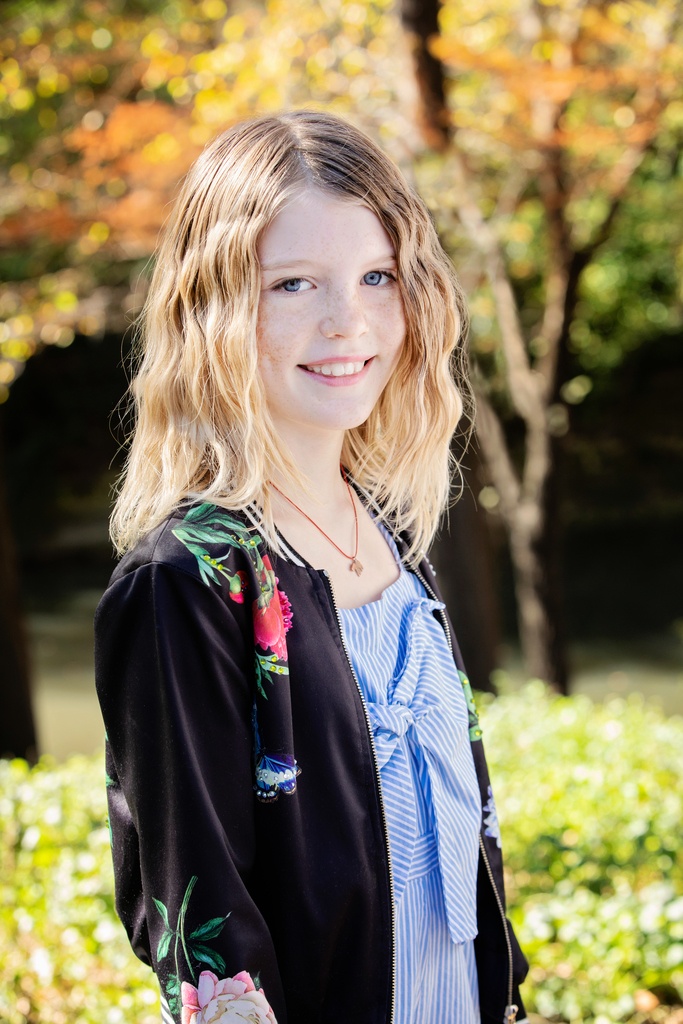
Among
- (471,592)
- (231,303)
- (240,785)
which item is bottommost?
(471,592)

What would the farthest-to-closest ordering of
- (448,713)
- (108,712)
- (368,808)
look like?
1. (448,713)
2. (368,808)
3. (108,712)

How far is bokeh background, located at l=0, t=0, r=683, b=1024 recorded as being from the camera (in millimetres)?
2828

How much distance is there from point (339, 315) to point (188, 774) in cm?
64

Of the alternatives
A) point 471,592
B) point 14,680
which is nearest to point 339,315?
point 471,592

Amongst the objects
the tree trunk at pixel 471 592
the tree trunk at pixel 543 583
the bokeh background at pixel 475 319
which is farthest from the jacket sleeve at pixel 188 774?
the tree trunk at pixel 543 583

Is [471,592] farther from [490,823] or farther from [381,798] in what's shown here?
[381,798]

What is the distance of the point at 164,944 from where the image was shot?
129cm

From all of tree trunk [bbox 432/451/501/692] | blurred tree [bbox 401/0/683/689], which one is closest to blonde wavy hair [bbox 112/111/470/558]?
blurred tree [bbox 401/0/683/689]

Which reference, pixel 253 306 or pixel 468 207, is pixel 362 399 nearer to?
pixel 253 306

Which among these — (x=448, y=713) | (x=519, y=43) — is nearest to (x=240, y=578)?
(x=448, y=713)

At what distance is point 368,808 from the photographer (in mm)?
1448

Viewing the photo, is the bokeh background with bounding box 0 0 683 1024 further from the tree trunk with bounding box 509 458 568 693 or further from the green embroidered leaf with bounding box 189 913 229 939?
the green embroidered leaf with bounding box 189 913 229 939

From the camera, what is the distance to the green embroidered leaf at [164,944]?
4.21ft

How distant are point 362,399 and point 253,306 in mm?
217
